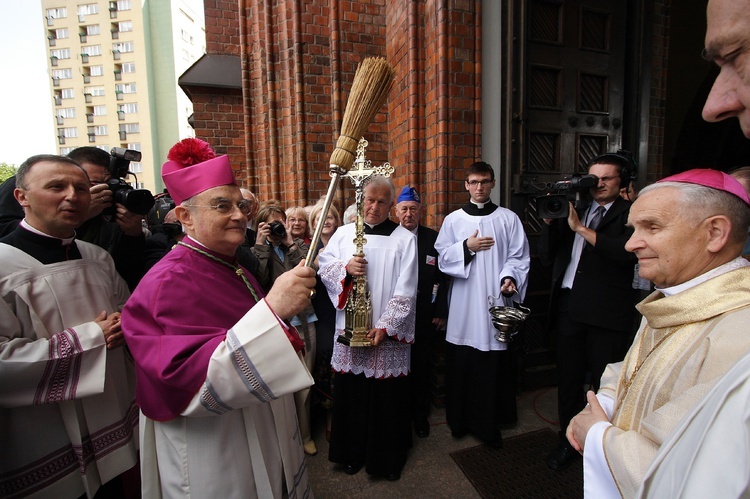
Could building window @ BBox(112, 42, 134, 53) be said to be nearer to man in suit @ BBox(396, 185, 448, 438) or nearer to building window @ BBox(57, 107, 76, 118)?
building window @ BBox(57, 107, 76, 118)

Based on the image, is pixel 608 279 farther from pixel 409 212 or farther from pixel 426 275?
pixel 409 212

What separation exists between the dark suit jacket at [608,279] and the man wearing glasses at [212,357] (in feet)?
7.32

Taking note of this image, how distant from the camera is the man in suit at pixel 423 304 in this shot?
334cm

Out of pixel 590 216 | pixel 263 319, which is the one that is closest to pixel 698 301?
pixel 263 319

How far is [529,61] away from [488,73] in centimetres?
42

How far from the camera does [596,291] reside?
8.79ft

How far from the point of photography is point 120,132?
31.5 m

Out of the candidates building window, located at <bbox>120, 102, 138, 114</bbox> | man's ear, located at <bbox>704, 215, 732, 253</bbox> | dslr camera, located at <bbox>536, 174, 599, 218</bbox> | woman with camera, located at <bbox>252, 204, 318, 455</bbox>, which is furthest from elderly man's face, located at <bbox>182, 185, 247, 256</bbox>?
building window, located at <bbox>120, 102, 138, 114</bbox>

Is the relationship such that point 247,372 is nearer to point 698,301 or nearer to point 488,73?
point 698,301

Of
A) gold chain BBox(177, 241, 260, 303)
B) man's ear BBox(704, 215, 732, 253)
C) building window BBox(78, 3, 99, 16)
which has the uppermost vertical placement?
building window BBox(78, 3, 99, 16)

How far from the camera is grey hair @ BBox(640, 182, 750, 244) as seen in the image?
3.90 ft

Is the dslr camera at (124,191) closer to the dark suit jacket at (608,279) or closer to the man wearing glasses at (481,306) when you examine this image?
the man wearing glasses at (481,306)

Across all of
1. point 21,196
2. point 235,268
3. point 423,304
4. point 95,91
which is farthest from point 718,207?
point 95,91

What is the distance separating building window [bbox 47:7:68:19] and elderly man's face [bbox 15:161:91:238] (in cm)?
4923
